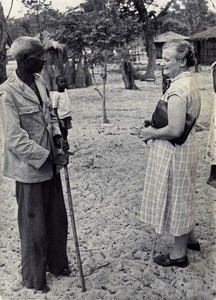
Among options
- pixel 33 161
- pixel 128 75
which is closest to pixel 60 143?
pixel 33 161

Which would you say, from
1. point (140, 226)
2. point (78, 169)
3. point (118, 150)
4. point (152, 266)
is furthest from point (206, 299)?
point (118, 150)

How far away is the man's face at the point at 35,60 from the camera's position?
220cm

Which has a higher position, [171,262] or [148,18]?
[148,18]

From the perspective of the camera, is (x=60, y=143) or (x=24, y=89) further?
(x=60, y=143)

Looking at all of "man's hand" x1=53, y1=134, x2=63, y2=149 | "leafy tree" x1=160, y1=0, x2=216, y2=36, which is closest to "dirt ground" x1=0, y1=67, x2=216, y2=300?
"man's hand" x1=53, y1=134, x2=63, y2=149

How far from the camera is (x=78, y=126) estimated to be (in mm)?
8008

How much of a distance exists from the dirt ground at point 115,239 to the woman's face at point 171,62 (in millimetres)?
1364

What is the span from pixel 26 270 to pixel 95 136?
4692mm

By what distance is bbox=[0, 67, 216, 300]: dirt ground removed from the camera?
2.56m

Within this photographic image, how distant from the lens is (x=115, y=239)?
3.24 meters

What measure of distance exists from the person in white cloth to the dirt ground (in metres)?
0.23

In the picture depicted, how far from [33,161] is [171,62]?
1.04 m

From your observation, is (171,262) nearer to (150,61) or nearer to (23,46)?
(23,46)

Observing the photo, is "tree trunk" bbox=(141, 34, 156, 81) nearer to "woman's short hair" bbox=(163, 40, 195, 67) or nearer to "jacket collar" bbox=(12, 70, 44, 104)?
"woman's short hair" bbox=(163, 40, 195, 67)
